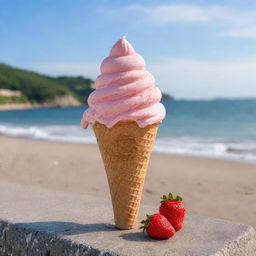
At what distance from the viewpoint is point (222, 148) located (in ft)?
47.3

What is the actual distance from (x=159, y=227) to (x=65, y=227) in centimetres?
78

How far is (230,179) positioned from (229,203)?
2069mm

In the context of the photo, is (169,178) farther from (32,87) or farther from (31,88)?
(32,87)

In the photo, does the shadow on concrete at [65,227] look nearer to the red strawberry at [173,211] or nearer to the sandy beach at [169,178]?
the red strawberry at [173,211]

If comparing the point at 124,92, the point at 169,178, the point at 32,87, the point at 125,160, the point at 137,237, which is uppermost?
the point at 32,87

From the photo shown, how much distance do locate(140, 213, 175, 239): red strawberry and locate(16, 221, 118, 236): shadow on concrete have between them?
37 centimetres

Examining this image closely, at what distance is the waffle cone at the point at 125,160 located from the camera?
2.89 m

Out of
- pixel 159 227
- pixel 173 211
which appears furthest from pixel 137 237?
pixel 173 211

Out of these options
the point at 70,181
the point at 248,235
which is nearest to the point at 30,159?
the point at 70,181

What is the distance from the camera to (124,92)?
2.84 m

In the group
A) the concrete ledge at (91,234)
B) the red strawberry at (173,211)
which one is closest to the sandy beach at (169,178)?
the concrete ledge at (91,234)

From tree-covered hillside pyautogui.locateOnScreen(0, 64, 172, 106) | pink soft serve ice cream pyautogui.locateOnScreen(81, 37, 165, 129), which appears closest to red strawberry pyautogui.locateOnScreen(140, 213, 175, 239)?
pink soft serve ice cream pyautogui.locateOnScreen(81, 37, 165, 129)

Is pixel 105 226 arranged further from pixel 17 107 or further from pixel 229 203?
pixel 17 107

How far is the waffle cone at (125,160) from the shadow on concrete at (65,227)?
0.45 ft
